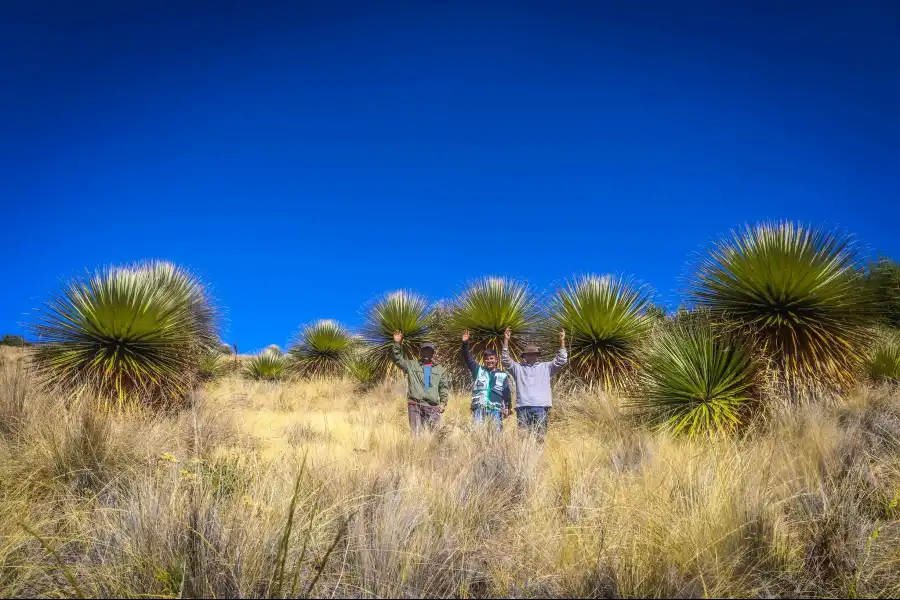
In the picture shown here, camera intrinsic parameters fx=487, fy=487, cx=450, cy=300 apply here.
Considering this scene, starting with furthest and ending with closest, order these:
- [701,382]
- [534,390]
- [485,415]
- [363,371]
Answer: [363,371], [485,415], [534,390], [701,382]

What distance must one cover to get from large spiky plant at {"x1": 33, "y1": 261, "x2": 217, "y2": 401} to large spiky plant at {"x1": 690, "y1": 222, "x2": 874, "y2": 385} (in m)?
8.75

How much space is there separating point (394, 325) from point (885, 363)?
40.0 feet

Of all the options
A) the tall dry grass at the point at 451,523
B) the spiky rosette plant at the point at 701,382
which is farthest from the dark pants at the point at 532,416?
the tall dry grass at the point at 451,523

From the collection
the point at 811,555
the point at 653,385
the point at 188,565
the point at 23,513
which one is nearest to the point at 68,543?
the point at 23,513

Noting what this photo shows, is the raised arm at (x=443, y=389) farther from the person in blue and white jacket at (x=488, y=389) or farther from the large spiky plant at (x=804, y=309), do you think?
the large spiky plant at (x=804, y=309)

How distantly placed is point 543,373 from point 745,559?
16.1 feet

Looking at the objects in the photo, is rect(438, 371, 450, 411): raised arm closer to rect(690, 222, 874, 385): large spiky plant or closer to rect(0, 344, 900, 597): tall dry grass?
rect(0, 344, 900, 597): tall dry grass

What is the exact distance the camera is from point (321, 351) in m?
20.2

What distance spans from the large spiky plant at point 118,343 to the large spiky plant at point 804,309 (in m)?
8.75

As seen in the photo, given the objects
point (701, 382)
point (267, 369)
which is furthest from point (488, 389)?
point (267, 369)

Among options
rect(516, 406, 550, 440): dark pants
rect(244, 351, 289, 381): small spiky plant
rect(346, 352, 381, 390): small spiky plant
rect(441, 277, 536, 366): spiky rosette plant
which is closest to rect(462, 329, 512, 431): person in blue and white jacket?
rect(516, 406, 550, 440): dark pants

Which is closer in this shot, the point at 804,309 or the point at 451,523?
the point at 451,523

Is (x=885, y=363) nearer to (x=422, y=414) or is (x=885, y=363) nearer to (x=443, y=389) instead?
(x=443, y=389)

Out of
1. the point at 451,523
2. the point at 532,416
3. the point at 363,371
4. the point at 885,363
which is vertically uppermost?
the point at 363,371
